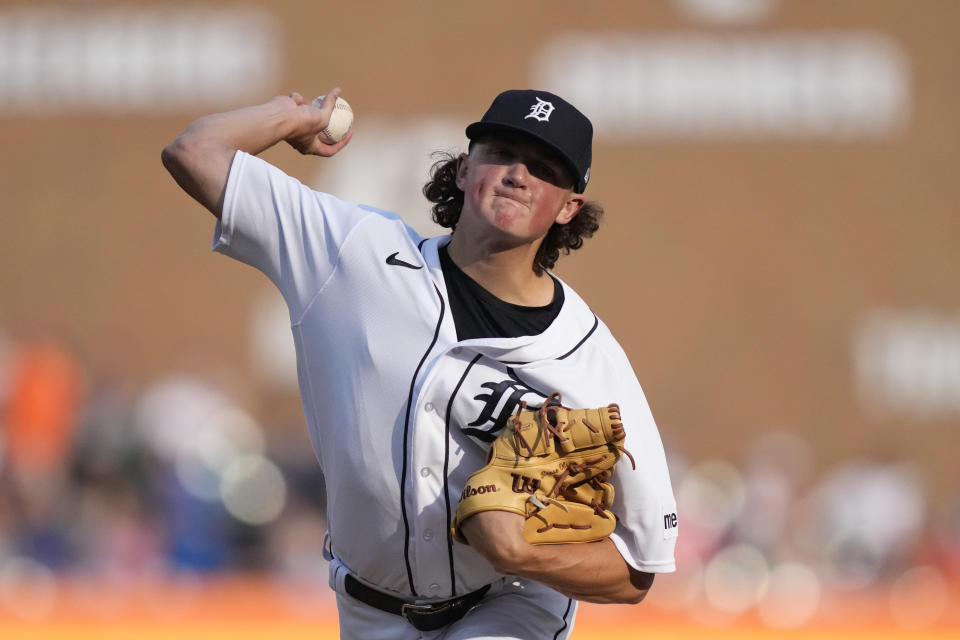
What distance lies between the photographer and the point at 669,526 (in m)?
3.48

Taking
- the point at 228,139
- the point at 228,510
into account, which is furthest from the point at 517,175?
the point at 228,510

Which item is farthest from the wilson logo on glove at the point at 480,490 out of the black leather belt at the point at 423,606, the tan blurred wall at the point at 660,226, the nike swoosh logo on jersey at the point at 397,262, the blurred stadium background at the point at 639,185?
the tan blurred wall at the point at 660,226

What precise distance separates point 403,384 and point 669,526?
2.72 ft

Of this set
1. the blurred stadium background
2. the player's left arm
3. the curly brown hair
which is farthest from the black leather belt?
the blurred stadium background

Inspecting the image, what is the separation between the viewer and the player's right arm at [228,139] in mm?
3361

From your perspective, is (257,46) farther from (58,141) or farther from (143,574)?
(143,574)

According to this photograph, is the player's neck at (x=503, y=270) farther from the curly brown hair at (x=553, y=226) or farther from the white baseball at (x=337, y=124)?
the white baseball at (x=337, y=124)

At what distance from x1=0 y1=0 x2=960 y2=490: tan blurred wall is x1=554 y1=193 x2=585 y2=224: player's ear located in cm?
1115

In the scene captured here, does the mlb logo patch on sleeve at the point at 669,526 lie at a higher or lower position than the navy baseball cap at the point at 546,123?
lower

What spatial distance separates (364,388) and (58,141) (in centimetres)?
1277

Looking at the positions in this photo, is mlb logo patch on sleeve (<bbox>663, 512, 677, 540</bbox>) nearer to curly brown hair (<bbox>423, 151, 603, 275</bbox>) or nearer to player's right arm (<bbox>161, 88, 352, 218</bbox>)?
curly brown hair (<bbox>423, 151, 603, 275</bbox>)

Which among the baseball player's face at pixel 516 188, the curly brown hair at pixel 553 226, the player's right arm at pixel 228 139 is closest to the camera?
the player's right arm at pixel 228 139

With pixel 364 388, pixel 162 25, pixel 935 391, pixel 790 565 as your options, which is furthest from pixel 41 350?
pixel 935 391

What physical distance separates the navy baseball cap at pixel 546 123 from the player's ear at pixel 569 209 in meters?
0.09
